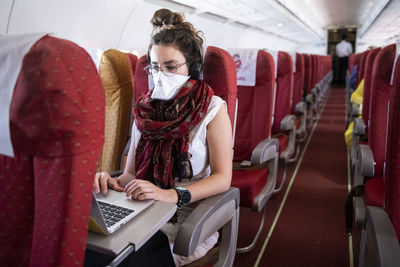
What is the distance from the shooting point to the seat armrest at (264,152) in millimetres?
2119

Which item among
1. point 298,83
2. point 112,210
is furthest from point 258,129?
point 298,83

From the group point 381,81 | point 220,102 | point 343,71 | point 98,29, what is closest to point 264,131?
point 381,81

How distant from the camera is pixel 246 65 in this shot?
2.57 m

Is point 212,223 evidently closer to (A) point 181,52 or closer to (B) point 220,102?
(B) point 220,102

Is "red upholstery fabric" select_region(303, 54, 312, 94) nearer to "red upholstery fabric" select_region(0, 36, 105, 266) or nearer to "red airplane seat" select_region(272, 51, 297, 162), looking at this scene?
"red airplane seat" select_region(272, 51, 297, 162)

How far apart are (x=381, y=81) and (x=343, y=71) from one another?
53.8ft

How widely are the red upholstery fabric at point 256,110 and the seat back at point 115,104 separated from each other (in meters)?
0.85

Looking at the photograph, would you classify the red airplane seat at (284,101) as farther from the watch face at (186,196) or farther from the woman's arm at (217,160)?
the watch face at (186,196)

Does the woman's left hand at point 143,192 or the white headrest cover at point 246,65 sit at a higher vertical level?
the white headrest cover at point 246,65

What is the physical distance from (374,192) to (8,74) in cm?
181

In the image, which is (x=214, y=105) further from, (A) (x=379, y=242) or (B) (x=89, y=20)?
(B) (x=89, y=20)

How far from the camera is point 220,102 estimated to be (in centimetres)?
158

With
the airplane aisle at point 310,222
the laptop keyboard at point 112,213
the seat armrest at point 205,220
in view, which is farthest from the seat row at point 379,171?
the laptop keyboard at point 112,213

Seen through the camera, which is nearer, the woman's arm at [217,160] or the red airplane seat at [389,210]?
the red airplane seat at [389,210]
